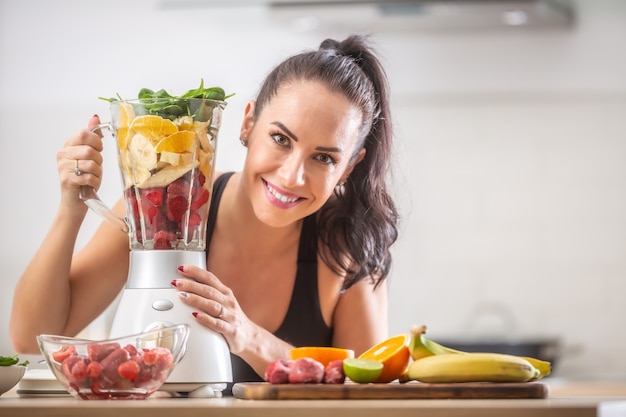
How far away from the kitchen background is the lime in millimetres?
1995

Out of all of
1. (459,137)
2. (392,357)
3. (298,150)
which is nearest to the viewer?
(392,357)

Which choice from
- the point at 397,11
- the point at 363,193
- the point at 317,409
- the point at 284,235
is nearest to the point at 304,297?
the point at 284,235

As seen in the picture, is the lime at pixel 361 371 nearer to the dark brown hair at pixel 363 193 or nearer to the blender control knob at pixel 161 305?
the blender control knob at pixel 161 305

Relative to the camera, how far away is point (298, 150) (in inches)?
55.9

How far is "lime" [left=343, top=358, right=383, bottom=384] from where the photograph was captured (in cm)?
103

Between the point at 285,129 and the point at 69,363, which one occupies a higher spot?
the point at 285,129

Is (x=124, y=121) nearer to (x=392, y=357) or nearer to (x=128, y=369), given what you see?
(x=128, y=369)

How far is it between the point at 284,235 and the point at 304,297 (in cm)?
12

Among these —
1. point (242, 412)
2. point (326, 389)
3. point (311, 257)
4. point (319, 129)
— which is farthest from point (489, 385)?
point (311, 257)

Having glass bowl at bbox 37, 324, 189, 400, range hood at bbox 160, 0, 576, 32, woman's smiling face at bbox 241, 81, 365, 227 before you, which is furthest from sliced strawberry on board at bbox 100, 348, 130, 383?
range hood at bbox 160, 0, 576, 32

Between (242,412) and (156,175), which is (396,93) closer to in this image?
(156,175)

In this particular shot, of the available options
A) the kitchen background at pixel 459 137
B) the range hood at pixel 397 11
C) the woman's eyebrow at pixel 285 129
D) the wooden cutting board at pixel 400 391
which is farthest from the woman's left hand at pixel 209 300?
the kitchen background at pixel 459 137

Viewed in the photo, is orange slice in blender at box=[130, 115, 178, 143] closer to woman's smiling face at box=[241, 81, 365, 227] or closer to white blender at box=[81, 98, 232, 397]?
white blender at box=[81, 98, 232, 397]

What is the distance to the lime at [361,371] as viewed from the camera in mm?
1031
